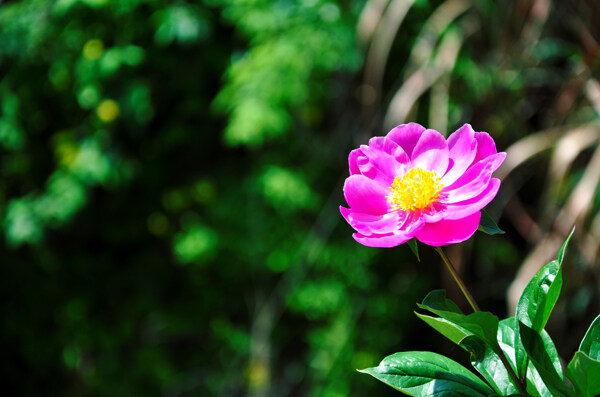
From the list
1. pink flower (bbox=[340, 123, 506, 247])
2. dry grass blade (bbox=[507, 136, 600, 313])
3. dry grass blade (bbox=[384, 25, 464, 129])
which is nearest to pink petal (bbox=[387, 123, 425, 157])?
pink flower (bbox=[340, 123, 506, 247])

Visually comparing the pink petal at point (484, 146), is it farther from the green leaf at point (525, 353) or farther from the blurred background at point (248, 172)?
the blurred background at point (248, 172)

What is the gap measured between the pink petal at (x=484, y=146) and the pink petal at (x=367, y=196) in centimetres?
7

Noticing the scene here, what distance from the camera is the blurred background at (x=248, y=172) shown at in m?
1.92

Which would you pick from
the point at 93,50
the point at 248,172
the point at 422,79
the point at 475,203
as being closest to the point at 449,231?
the point at 475,203

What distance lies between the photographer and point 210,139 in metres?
2.24

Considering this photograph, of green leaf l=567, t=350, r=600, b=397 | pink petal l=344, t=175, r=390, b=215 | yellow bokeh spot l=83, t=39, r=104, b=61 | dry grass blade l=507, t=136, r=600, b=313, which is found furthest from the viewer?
yellow bokeh spot l=83, t=39, r=104, b=61

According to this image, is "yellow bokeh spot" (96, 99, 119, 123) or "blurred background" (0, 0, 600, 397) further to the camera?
"yellow bokeh spot" (96, 99, 119, 123)

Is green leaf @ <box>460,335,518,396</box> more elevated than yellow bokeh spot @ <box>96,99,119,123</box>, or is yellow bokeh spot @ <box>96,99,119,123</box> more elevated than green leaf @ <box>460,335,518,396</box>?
green leaf @ <box>460,335,518,396</box>

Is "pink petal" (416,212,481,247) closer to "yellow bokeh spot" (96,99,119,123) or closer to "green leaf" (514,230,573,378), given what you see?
"green leaf" (514,230,573,378)

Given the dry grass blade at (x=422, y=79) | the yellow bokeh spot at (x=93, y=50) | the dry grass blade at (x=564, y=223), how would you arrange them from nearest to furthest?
1. the dry grass blade at (x=564, y=223)
2. the dry grass blade at (x=422, y=79)
3. the yellow bokeh spot at (x=93, y=50)

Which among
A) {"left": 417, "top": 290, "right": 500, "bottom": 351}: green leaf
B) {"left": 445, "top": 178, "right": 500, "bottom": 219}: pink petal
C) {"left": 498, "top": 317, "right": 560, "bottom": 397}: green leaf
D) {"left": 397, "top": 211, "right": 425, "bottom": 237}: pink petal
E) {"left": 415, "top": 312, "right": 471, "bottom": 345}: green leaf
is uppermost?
{"left": 445, "top": 178, "right": 500, "bottom": 219}: pink petal

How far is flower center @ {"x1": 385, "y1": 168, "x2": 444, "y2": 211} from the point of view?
1.54 ft

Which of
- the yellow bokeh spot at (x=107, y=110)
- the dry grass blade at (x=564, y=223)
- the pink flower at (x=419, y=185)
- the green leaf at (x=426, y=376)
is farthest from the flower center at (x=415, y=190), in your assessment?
the yellow bokeh spot at (x=107, y=110)

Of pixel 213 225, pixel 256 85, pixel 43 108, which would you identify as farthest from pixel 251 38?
pixel 43 108
